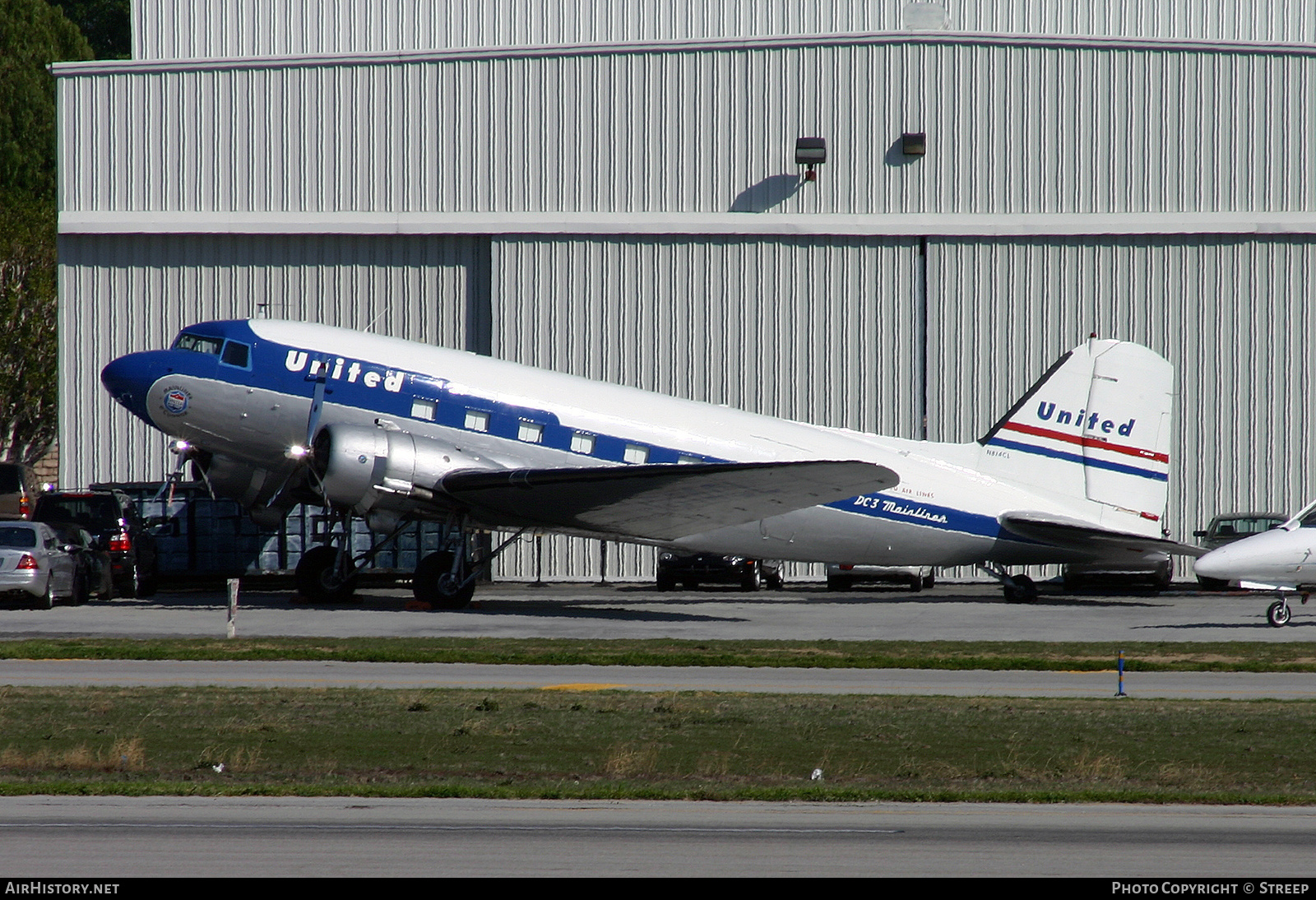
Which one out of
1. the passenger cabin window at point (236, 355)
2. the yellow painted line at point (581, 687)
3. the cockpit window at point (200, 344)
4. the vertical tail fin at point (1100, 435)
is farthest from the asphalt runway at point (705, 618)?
the yellow painted line at point (581, 687)

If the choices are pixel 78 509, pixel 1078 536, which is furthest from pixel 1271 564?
pixel 78 509

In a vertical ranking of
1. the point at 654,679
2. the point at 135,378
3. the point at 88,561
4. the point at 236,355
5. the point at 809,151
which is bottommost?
the point at 654,679

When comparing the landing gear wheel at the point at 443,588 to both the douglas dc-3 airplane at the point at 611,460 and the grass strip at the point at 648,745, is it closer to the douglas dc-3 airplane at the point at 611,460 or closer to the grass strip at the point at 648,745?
the douglas dc-3 airplane at the point at 611,460

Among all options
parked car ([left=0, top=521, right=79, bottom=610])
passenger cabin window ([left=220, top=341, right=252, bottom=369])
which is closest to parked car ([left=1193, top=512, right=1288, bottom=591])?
passenger cabin window ([left=220, top=341, right=252, bottom=369])

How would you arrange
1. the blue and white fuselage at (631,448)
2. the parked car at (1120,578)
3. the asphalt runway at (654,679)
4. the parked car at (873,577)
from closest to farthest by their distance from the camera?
the asphalt runway at (654,679)
the blue and white fuselage at (631,448)
the parked car at (1120,578)
the parked car at (873,577)

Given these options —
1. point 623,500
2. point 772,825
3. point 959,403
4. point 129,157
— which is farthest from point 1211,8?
point 772,825

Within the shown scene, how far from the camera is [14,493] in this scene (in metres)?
40.1

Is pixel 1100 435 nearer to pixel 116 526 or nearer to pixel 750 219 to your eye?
pixel 750 219

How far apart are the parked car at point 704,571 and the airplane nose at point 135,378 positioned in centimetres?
1467

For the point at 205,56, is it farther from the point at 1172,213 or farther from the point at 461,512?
the point at 1172,213

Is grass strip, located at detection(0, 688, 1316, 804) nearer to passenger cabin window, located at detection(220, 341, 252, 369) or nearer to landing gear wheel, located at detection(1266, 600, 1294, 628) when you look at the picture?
landing gear wheel, located at detection(1266, 600, 1294, 628)

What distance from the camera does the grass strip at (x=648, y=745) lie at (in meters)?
12.0

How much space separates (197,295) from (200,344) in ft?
44.6

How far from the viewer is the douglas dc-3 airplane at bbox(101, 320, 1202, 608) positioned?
2711cm
